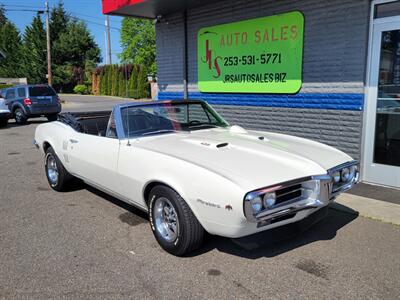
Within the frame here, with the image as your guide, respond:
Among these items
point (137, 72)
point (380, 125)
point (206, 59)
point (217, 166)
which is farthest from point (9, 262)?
point (137, 72)

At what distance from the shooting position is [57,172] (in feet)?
19.4

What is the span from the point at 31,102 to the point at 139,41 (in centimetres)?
3572

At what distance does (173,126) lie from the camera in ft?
15.6

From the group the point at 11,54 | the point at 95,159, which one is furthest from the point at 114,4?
the point at 11,54

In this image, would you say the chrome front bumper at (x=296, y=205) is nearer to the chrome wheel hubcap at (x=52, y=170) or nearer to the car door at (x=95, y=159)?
the car door at (x=95, y=159)

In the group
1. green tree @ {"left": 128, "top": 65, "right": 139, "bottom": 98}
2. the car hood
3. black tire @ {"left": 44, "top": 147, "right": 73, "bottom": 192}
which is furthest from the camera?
green tree @ {"left": 128, "top": 65, "right": 139, "bottom": 98}

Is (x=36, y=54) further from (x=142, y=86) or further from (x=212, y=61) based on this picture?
(x=212, y=61)

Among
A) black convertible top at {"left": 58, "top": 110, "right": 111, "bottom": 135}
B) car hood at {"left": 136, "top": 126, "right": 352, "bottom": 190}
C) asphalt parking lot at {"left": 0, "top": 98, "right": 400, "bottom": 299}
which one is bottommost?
asphalt parking lot at {"left": 0, "top": 98, "right": 400, "bottom": 299}

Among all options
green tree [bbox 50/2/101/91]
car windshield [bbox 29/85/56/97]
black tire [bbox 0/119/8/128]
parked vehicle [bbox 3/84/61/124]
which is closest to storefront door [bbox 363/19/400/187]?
black tire [bbox 0/119/8/128]

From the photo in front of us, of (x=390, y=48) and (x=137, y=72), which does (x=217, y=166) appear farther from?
(x=137, y=72)

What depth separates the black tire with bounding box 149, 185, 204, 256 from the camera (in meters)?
3.49

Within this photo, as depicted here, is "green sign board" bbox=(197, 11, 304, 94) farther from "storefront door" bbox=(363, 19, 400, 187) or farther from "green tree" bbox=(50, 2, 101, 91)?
"green tree" bbox=(50, 2, 101, 91)

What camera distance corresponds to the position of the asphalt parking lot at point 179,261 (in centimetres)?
314

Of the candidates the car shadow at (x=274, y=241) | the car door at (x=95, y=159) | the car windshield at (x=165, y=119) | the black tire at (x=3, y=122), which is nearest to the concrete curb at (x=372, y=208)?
the car shadow at (x=274, y=241)
